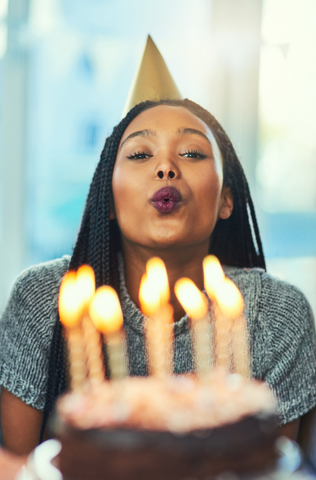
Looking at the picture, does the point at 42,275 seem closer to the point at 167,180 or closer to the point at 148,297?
the point at 148,297

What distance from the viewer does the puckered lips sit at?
1121mm

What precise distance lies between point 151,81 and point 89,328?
715mm

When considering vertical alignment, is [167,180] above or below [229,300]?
above

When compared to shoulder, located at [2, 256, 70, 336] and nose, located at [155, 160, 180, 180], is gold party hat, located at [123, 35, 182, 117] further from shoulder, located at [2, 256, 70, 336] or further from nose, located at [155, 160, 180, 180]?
shoulder, located at [2, 256, 70, 336]

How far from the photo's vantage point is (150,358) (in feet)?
4.02

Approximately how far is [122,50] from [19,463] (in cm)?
236

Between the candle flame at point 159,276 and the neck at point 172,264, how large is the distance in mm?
12

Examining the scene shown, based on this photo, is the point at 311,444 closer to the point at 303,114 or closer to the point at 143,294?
the point at 143,294

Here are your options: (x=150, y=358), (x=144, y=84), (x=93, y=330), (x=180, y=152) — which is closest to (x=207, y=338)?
(x=150, y=358)

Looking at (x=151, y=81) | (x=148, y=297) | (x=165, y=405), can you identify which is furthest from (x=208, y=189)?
(x=165, y=405)

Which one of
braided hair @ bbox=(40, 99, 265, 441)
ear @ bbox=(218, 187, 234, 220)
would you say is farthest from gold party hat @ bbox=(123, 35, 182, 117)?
ear @ bbox=(218, 187, 234, 220)

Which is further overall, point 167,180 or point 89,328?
point 89,328

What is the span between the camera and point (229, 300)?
1270mm

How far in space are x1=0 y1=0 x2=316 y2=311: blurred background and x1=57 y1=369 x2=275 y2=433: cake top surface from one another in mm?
2049
